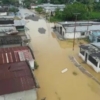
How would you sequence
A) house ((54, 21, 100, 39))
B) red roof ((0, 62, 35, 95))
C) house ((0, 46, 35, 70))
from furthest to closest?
house ((54, 21, 100, 39))
house ((0, 46, 35, 70))
red roof ((0, 62, 35, 95))

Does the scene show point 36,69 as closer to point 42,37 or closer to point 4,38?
point 4,38

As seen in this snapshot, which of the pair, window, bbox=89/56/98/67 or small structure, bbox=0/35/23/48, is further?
small structure, bbox=0/35/23/48

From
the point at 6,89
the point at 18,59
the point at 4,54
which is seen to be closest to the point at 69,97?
the point at 6,89

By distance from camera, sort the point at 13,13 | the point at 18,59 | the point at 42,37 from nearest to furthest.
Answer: the point at 18,59
the point at 42,37
the point at 13,13

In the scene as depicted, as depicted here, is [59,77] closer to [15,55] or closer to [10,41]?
[15,55]

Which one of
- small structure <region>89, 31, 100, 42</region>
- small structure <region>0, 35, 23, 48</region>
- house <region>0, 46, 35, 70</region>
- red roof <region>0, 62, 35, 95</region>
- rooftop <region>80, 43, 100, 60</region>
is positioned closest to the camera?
red roof <region>0, 62, 35, 95</region>

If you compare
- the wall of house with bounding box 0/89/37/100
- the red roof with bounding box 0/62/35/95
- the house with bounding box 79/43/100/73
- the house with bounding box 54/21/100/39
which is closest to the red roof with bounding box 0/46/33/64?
the red roof with bounding box 0/62/35/95

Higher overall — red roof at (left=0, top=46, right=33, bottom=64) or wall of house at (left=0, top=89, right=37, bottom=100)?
red roof at (left=0, top=46, right=33, bottom=64)

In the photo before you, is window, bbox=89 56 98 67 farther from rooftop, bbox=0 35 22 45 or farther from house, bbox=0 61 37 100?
rooftop, bbox=0 35 22 45
